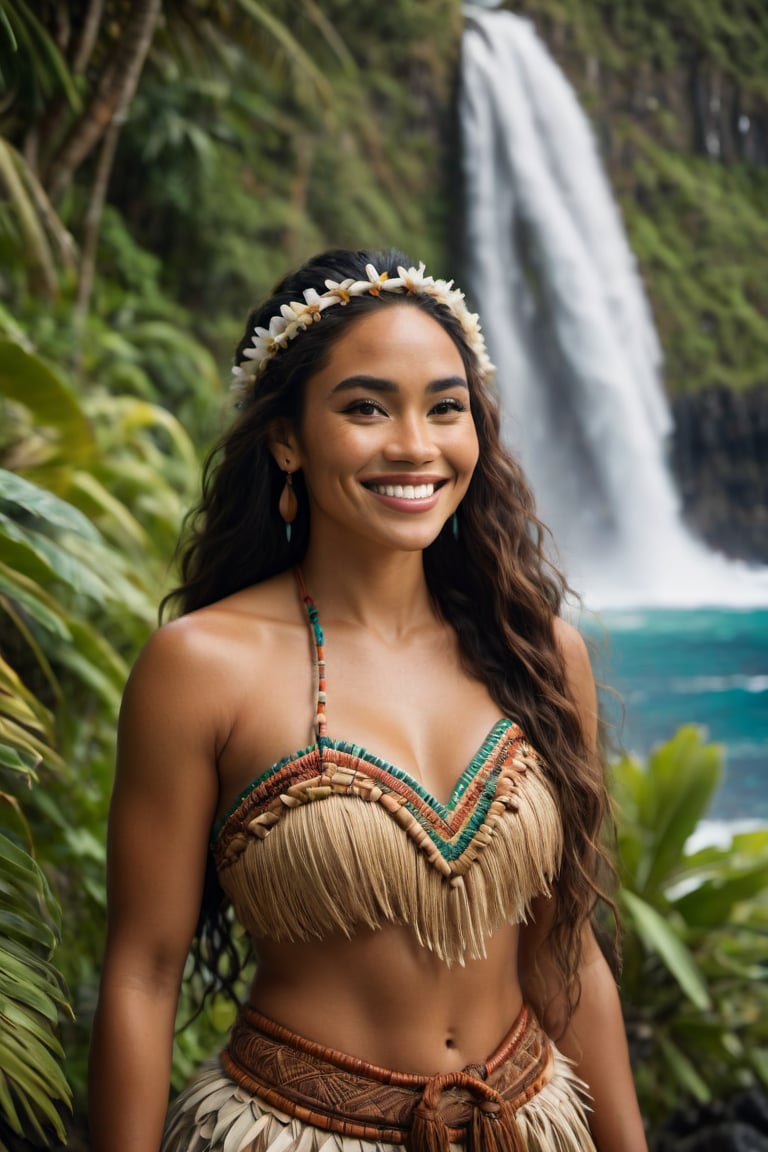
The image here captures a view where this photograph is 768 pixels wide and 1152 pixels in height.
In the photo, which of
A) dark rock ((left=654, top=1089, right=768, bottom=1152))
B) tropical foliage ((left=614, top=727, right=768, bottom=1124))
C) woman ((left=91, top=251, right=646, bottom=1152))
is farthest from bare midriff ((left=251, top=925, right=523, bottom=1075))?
dark rock ((left=654, top=1089, right=768, bottom=1152))

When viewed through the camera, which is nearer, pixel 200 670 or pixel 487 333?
pixel 200 670

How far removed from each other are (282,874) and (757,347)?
406 cm

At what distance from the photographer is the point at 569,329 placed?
226 inches

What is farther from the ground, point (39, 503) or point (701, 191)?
point (701, 191)

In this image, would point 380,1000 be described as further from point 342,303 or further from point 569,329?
point 569,329

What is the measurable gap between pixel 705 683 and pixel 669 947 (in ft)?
4.79

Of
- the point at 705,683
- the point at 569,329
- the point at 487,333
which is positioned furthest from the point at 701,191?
the point at 705,683

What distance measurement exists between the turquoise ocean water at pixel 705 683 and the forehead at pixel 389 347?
2.79 meters

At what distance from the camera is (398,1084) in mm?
1486

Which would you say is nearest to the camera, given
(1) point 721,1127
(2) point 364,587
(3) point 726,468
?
(2) point 364,587

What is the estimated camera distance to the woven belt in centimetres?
146

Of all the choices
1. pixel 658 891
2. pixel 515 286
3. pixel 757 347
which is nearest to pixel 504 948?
pixel 658 891

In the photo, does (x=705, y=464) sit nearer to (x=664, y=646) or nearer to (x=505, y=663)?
(x=664, y=646)

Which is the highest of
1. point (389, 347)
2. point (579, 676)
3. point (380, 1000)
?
point (389, 347)
